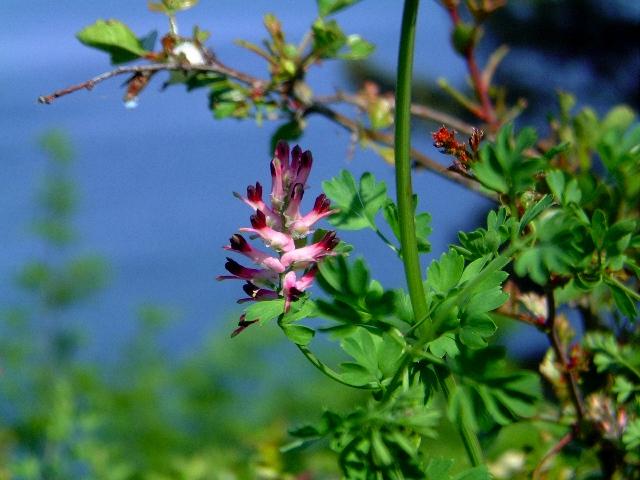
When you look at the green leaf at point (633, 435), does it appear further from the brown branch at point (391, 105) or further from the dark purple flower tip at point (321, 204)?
the brown branch at point (391, 105)

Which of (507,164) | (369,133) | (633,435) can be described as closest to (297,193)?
(507,164)

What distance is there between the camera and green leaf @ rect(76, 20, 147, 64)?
0.84 meters

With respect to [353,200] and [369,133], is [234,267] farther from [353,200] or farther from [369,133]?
[369,133]

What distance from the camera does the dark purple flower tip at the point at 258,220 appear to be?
528 millimetres

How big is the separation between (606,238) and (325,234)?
0.18m

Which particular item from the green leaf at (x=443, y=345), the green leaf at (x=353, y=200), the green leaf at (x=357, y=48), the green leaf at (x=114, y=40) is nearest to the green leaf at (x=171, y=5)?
the green leaf at (x=114, y=40)

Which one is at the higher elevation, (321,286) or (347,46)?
(347,46)

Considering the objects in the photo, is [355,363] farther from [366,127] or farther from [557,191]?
[366,127]

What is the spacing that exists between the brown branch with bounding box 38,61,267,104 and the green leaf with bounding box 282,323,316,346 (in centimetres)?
30

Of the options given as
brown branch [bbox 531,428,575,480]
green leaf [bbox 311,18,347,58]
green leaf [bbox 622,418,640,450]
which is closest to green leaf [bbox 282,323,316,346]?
green leaf [bbox 622,418,640,450]

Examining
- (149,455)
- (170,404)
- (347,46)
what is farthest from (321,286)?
(170,404)

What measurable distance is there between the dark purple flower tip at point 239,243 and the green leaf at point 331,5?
1.41ft

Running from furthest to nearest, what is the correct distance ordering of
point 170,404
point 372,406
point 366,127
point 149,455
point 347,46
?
point 170,404
point 149,455
point 366,127
point 347,46
point 372,406

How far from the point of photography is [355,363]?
0.52m
